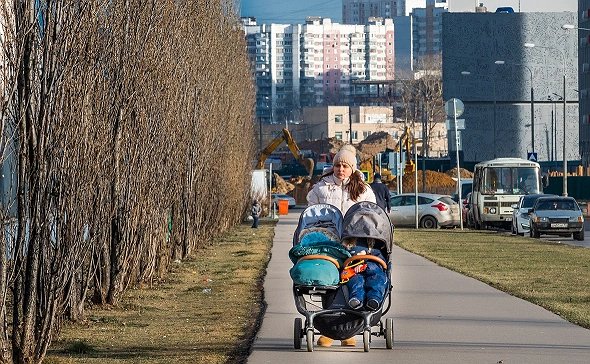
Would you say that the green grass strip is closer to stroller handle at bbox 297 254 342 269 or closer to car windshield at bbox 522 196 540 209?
car windshield at bbox 522 196 540 209

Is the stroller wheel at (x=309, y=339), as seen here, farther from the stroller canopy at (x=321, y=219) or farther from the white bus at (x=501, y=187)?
the white bus at (x=501, y=187)

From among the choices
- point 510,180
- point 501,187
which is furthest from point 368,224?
point 510,180

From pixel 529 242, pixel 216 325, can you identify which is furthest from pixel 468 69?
pixel 216 325

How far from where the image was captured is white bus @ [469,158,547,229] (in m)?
49.6

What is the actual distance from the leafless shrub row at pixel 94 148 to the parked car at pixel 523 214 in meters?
15.4

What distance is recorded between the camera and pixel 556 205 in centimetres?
4200

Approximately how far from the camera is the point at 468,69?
119812 millimetres

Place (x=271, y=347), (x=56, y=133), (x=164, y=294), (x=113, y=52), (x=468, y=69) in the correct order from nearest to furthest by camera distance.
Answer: (x=56, y=133) → (x=271, y=347) → (x=113, y=52) → (x=164, y=294) → (x=468, y=69)

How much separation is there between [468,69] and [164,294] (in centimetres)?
10224

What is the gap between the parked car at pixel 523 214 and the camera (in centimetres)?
4478

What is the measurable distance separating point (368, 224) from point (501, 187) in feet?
125

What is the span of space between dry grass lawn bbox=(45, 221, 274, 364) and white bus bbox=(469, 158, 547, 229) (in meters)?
25.5

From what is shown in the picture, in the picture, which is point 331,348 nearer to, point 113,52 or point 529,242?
point 113,52

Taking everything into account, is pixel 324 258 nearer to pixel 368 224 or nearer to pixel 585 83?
pixel 368 224
